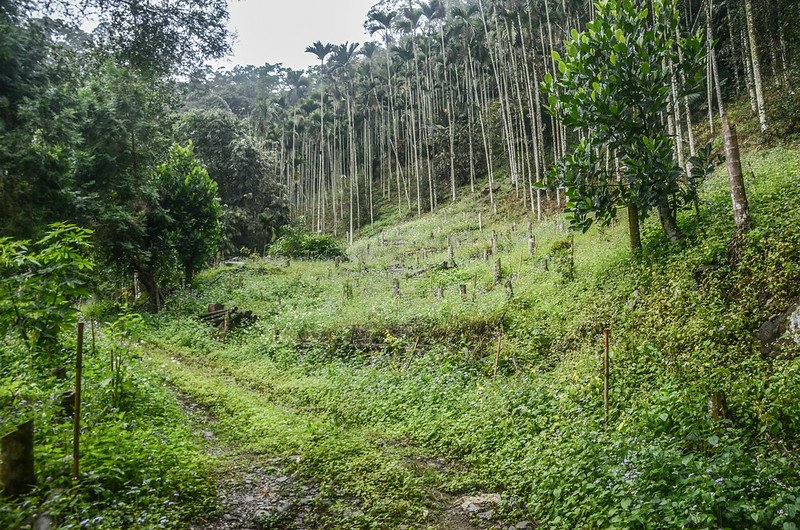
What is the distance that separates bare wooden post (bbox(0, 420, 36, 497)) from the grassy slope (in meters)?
3.08

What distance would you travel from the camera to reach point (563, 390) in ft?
23.9

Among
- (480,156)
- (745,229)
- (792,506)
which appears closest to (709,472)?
(792,506)

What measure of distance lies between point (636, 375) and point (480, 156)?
128 feet

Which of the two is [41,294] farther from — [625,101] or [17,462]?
[625,101]

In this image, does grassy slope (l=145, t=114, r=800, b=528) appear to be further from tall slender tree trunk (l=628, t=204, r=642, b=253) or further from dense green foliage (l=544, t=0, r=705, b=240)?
dense green foliage (l=544, t=0, r=705, b=240)

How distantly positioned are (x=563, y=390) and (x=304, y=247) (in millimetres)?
25088

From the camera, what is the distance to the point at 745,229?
766 cm

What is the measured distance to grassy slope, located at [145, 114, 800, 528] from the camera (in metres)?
4.69

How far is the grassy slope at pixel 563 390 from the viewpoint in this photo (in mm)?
4691

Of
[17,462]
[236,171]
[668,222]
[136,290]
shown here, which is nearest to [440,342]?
[668,222]

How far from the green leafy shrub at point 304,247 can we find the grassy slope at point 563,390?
52.4ft

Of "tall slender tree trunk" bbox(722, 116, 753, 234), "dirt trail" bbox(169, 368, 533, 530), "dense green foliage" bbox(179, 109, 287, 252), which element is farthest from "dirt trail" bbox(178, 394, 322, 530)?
"dense green foliage" bbox(179, 109, 287, 252)

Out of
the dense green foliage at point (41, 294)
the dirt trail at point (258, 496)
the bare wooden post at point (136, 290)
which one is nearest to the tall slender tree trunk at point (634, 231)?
the dirt trail at point (258, 496)

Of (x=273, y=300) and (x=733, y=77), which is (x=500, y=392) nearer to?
(x=273, y=300)
